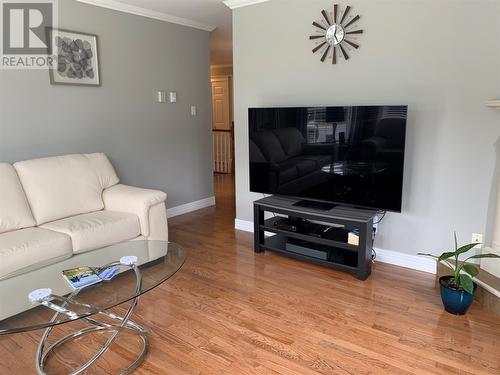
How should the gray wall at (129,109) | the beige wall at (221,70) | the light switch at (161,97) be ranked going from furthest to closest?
the beige wall at (221,70)
the light switch at (161,97)
the gray wall at (129,109)

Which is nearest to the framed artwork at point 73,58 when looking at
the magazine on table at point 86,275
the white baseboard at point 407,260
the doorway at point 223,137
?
the magazine on table at point 86,275

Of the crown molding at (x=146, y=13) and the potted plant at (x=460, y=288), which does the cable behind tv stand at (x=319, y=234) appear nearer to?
the potted plant at (x=460, y=288)

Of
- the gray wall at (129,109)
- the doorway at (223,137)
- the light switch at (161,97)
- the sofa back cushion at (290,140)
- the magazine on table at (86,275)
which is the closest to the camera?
the magazine on table at (86,275)

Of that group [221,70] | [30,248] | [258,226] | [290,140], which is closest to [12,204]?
[30,248]

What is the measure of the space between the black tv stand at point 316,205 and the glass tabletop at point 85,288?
1.25m

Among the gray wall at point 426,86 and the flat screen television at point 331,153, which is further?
the flat screen television at point 331,153

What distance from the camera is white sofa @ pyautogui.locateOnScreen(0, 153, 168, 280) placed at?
8.69ft

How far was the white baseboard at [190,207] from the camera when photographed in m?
4.82

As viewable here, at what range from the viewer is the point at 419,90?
296 cm

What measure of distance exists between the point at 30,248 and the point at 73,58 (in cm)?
196

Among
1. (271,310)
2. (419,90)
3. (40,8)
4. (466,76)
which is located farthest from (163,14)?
(271,310)

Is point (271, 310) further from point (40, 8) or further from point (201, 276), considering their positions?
point (40, 8)

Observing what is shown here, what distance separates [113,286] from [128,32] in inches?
121

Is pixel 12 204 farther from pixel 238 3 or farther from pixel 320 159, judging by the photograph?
pixel 238 3
